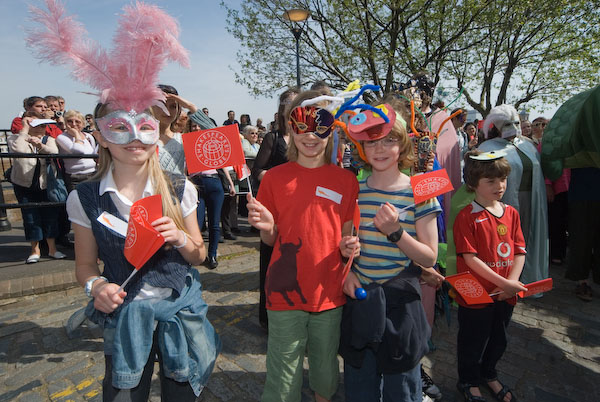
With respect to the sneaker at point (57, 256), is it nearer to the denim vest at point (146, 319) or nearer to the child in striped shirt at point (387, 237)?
the denim vest at point (146, 319)

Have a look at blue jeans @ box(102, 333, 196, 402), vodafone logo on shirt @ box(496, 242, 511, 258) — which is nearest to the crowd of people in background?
vodafone logo on shirt @ box(496, 242, 511, 258)

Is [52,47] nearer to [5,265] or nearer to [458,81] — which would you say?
[5,265]

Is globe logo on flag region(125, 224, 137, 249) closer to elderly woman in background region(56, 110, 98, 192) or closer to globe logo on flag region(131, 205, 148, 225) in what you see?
globe logo on flag region(131, 205, 148, 225)

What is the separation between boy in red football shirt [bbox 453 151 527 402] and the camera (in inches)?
89.4

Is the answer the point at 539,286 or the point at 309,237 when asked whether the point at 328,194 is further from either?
the point at 539,286

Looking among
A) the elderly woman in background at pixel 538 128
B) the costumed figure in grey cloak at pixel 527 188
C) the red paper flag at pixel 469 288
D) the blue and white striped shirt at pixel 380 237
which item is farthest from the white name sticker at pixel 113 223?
the elderly woman in background at pixel 538 128

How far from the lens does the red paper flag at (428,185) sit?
5.49 ft

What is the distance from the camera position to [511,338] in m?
3.19

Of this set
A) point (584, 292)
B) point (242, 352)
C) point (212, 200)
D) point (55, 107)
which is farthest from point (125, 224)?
point (55, 107)

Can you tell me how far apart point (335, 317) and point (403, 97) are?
1510 mm

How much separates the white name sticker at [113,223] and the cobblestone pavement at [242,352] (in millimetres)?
1455

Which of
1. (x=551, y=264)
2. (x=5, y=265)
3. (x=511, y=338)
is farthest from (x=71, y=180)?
(x=551, y=264)

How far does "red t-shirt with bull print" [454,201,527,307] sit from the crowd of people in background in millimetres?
42

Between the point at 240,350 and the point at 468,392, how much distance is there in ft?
5.68
